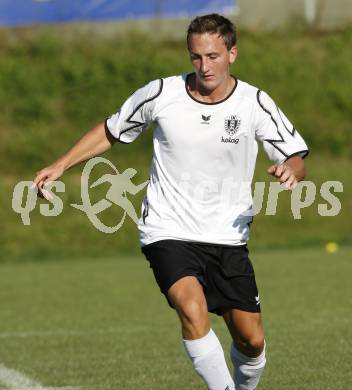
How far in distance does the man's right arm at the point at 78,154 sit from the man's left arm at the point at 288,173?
924mm

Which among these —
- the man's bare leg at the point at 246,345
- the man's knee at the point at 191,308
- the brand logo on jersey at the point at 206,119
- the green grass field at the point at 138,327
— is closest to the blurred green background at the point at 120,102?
the green grass field at the point at 138,327

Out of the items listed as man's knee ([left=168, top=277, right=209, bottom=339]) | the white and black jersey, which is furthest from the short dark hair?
man's knee ([left=168, top=277, right=209, bottom=339])

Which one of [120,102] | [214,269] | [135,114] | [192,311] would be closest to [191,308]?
[192,311]

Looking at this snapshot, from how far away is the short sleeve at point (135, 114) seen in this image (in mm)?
5469

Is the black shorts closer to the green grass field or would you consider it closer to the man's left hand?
the man's left hand

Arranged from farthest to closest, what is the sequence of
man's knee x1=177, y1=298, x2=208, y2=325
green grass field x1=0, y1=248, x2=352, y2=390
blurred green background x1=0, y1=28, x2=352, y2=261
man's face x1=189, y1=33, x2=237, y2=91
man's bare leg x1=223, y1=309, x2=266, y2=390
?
blurred green background x1=0, y1=28, x2=352, y2=261, green grass field x1=0, y1=248, x2=352, y2=390, man's bare leg x1=223, y1=309, x2=266, y2=390, man's face x1=189, y1=33, x2=237, y2=91, man's knee x1=177, y1=298, x2=208, y2=325

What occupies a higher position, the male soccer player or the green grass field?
the male soccer player

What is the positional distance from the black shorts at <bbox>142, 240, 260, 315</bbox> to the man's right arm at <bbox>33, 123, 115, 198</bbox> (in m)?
0.56

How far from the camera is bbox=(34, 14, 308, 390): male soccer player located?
208 inches

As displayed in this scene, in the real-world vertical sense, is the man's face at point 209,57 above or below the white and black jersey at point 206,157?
above

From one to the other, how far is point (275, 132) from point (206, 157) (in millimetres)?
385

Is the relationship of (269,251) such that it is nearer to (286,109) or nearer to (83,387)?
(286,109)

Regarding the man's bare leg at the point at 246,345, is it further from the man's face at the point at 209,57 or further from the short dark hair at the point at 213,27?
the short dark hair at the point at 213,27

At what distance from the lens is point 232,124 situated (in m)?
5.32
